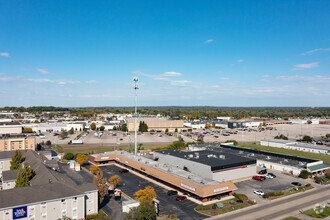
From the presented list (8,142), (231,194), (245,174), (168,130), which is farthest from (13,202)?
(168,130)

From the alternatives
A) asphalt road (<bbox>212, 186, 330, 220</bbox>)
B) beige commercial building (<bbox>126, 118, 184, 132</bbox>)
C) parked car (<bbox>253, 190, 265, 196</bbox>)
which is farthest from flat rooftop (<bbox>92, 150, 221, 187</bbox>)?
beige commercial building (<bbox>126, 118, 184, 132</bbox>)

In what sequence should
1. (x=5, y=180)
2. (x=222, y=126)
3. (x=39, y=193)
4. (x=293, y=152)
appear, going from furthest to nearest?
(x=222, y=126) → (x=293, y=152) → (x=5, y=180) → (x=39, y=193)

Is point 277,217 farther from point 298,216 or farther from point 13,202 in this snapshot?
point 13,202

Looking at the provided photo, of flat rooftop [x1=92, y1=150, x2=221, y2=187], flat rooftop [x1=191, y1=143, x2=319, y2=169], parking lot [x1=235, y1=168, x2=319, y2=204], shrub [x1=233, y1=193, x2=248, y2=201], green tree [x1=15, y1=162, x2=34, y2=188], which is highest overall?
green tree [x1=15, y1=162, x2=34, y2=188]

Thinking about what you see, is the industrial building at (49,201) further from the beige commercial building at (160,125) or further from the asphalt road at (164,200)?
the beige commercial building at (160,125)

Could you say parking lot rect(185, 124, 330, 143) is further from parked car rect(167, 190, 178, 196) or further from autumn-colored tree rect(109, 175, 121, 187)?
autumn-colored tree rect(109, 175, 121, 187)
